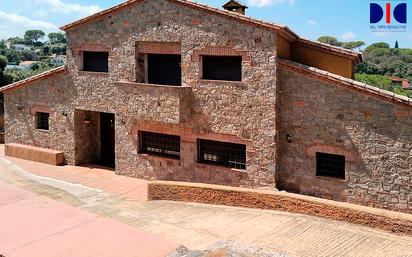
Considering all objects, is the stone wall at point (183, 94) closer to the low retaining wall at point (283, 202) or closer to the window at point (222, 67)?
the window at point (222, 67)

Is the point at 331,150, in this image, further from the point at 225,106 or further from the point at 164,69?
the point at 164,69

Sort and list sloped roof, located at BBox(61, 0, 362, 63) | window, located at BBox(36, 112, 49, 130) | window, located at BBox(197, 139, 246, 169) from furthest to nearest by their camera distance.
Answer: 1. window, located at BBox(36, 112, 49, 130)
2. window, located at BBox(197, 139, 246, 169)
3. sloped roof, located at BBox(61, 0, 362, 63)

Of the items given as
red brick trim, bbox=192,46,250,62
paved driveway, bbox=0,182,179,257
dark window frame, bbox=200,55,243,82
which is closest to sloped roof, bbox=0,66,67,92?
red brick trim, bbox=192,46,250,62

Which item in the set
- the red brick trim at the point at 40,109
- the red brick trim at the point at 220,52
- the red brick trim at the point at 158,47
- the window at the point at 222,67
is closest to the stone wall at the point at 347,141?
the red brick trim at the point at 220,52

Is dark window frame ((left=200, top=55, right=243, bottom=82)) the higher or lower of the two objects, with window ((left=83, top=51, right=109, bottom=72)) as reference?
lower

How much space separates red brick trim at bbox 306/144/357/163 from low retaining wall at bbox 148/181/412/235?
176 cm

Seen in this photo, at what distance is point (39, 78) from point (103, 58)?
3.76 metres

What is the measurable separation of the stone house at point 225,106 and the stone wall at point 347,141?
3 cm

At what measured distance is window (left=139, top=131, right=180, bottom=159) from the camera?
15867 millimetres

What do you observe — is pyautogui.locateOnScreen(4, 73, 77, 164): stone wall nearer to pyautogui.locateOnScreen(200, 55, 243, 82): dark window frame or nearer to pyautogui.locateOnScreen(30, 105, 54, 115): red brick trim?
pyautogui.locateOnScreen(30, 105, 54, 115): red brick trim

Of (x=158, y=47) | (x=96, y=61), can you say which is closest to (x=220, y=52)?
(x=158, y=47)

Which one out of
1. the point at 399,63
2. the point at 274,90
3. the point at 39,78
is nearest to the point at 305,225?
the point at 274,90

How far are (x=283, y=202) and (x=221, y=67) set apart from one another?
526cm

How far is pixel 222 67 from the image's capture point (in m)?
14.5
